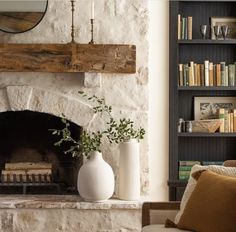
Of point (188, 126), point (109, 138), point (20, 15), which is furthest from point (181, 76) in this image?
point (20, 15)

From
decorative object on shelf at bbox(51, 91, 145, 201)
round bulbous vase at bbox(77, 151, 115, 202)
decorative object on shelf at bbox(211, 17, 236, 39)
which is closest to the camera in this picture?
round bulbous vase at bbox(77, 151, 115, 202)

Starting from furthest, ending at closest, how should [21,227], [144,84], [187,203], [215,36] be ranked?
[215,36] → [144,84] → [21,227] → [187,203]

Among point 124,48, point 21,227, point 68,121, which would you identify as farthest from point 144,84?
point 21,227

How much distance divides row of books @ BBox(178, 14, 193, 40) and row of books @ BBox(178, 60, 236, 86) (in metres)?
0.24

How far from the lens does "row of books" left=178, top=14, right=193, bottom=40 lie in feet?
17.6

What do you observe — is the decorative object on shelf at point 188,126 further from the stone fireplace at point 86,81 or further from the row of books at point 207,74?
the stone fireplace at point 86,81

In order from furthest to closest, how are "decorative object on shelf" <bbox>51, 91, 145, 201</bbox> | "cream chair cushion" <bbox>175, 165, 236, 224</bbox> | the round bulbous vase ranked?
"decorative object on shelf" <bbox>51, 91, 145, 201</bbox> → the round bulbous vase → "cream chair cushion" <bbox>175, 165, 236, 224</bbox>

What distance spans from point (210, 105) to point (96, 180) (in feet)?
5.17

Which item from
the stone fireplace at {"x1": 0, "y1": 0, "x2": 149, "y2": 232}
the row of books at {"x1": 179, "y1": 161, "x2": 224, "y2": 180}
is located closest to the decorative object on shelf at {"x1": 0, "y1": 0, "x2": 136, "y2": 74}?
the stone fireplace at {"x1": 0, "y1": 0, "x2": 149, "y2": 232}

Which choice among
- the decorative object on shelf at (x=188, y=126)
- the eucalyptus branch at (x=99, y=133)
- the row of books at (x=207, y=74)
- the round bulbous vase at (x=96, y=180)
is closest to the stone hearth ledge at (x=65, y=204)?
the round bulbous vase at (x=96, y=180)

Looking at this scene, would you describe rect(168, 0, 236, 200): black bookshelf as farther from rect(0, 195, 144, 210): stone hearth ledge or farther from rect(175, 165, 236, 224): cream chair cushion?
rect(175, 165, 236, 224): cream chair cushion

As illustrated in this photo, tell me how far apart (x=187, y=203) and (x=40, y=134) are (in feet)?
6.68

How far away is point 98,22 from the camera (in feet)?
15.7

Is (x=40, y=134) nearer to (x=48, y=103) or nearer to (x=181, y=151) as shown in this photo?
(x=48, y=103)
